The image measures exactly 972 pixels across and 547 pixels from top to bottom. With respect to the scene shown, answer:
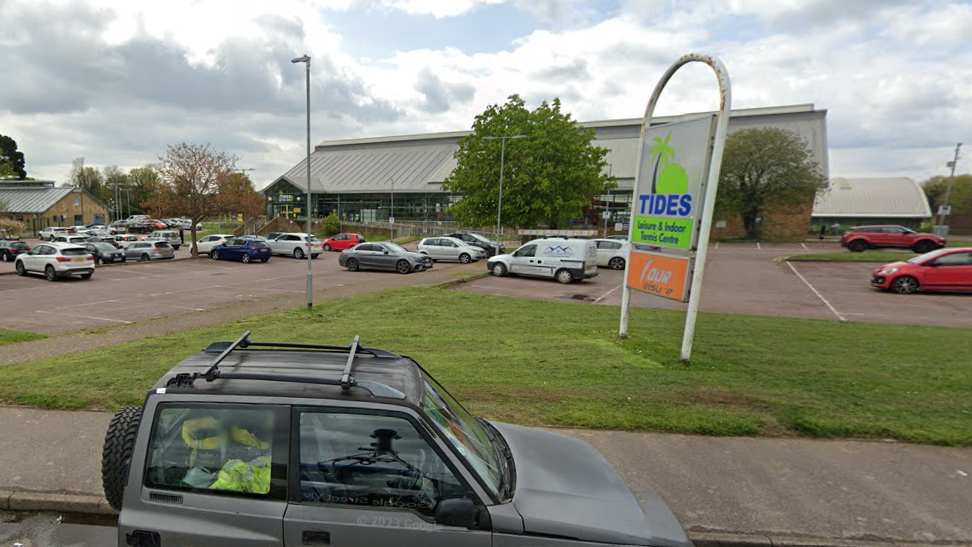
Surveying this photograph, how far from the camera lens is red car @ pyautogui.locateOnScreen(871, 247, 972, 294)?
48.8 feet

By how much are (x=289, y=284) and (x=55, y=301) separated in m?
7.13

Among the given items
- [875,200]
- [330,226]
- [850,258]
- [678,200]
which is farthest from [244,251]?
[875,200]

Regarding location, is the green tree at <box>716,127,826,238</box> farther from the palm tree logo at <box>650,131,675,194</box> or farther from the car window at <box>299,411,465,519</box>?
the car window at <box>299,411,465,519</box>

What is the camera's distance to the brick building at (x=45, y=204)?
203 ft

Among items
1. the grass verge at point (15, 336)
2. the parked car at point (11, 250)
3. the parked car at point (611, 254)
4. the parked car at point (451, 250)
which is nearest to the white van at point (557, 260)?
the parked car at point (611, 254)

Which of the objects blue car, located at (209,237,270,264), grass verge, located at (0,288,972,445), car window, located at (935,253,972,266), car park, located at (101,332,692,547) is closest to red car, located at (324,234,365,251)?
blue car, located at (209,237,270,264)

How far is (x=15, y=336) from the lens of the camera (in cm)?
966

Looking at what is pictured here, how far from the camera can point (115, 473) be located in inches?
113

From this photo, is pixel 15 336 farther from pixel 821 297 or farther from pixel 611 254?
pixel 821 297

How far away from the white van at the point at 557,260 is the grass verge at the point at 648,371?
7.17m

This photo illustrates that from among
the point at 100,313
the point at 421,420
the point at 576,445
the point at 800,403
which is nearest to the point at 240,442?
the point at 421,420

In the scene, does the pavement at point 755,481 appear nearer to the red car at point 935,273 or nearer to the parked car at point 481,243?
the red car at point 935,273

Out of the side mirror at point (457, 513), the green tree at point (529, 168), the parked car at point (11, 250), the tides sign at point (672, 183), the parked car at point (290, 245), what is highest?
the green tree at point (529, 168)

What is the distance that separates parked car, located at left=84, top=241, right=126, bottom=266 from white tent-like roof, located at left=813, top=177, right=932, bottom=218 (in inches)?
2545
